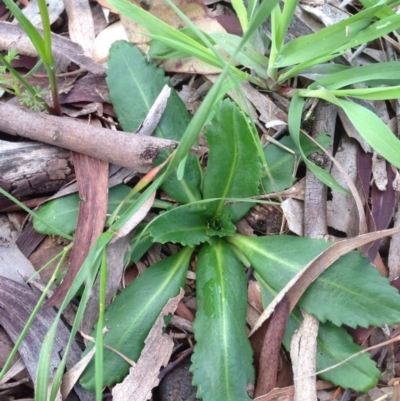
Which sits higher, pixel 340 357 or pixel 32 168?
pixel 32 168

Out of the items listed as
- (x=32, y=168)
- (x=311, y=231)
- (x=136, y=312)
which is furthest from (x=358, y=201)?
(x=32, y=168)

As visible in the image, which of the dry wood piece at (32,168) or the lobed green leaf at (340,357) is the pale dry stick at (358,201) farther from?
the dry wood piece at (32,168)

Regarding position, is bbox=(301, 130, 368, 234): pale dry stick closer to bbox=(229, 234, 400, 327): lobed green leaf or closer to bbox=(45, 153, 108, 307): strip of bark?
bbox=(229, 234, 400, 327): lobed green leaf

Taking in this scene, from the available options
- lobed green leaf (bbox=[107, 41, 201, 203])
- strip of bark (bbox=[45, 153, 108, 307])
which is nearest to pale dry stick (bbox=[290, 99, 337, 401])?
lobed green leaf (bbox=[107, 41, 201, 203])

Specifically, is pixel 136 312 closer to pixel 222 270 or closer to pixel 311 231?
pixel 222 270

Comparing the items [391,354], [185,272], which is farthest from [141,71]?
[391,354]

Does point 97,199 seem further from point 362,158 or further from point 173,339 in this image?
point 362,158
